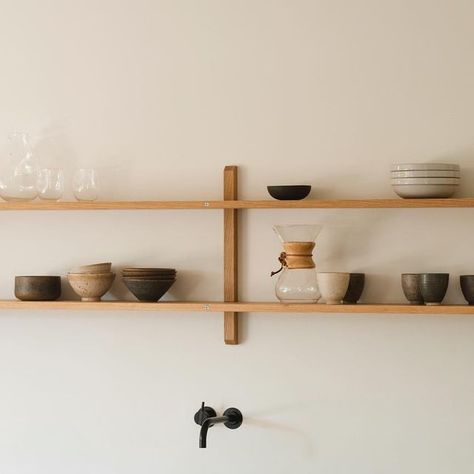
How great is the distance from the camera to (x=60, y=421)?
312cm

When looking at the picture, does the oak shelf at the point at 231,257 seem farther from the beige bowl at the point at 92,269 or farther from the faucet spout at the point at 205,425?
the faucet spout at the point at 205,425

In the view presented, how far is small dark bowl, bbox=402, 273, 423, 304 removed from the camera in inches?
111

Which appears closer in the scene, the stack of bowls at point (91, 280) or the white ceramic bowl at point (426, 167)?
the white ceramic bowl at point (426, 167)

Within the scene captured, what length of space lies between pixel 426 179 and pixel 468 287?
35 centimetres

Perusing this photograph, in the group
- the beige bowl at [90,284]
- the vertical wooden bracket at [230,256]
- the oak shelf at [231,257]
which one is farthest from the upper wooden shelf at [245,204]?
the beige bowl at [90,284]

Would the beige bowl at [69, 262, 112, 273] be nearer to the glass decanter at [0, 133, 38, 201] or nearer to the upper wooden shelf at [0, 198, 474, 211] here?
the upper wooden shelf at [0, 198, 474, 211]

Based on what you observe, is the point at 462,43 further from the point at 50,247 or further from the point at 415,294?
the point at 50,247

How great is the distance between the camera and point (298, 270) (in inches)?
114

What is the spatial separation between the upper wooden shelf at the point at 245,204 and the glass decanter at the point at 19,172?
0.20 feet

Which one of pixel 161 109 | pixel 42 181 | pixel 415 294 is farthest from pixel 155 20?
pixel 415 294

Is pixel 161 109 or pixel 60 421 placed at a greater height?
pixel 161 109

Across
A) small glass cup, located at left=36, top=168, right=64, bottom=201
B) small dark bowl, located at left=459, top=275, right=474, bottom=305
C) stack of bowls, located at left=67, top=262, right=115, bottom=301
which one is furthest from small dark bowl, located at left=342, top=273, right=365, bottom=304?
small glass cup, located at left=36, top=168, right=64, bottom=201

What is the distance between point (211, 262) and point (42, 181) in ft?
2.01

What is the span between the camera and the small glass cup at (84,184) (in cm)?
302
